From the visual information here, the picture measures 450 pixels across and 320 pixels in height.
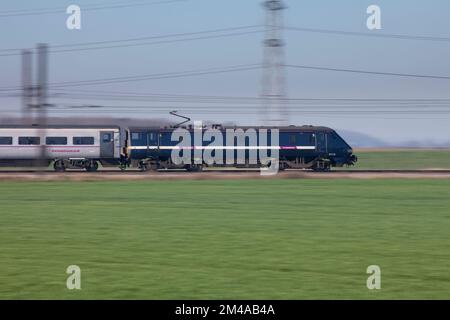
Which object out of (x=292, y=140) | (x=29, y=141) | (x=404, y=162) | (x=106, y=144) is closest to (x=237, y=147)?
(x=292, y=140)

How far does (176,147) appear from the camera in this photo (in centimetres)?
5184

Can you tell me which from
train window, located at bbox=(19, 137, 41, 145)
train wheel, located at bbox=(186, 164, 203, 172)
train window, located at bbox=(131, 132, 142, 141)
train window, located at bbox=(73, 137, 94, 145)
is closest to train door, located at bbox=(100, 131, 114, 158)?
train window, located at bbox=(73, 137, 94, 145)

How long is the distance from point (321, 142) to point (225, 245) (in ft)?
124

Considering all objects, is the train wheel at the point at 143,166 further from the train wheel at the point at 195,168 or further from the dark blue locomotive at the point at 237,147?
the train wheel at the point at 195,168

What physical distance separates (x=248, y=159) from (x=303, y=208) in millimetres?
28440

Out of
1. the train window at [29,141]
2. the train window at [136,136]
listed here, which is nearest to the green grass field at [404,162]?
the train window at [136,136]

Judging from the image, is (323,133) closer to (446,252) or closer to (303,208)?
(303,208)

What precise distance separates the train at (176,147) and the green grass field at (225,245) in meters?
22.6

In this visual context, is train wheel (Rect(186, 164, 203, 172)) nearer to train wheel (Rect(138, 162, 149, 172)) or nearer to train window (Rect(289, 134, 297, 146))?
train wheel (Rect(138, 162, 149, 172))

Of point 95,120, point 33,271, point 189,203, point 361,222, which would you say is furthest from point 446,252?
point 95,120

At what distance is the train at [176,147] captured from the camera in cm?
5178

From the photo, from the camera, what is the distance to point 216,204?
83.1 feet

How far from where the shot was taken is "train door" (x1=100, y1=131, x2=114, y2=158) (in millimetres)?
52500

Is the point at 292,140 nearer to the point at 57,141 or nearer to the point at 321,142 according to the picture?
the point at 321,142
